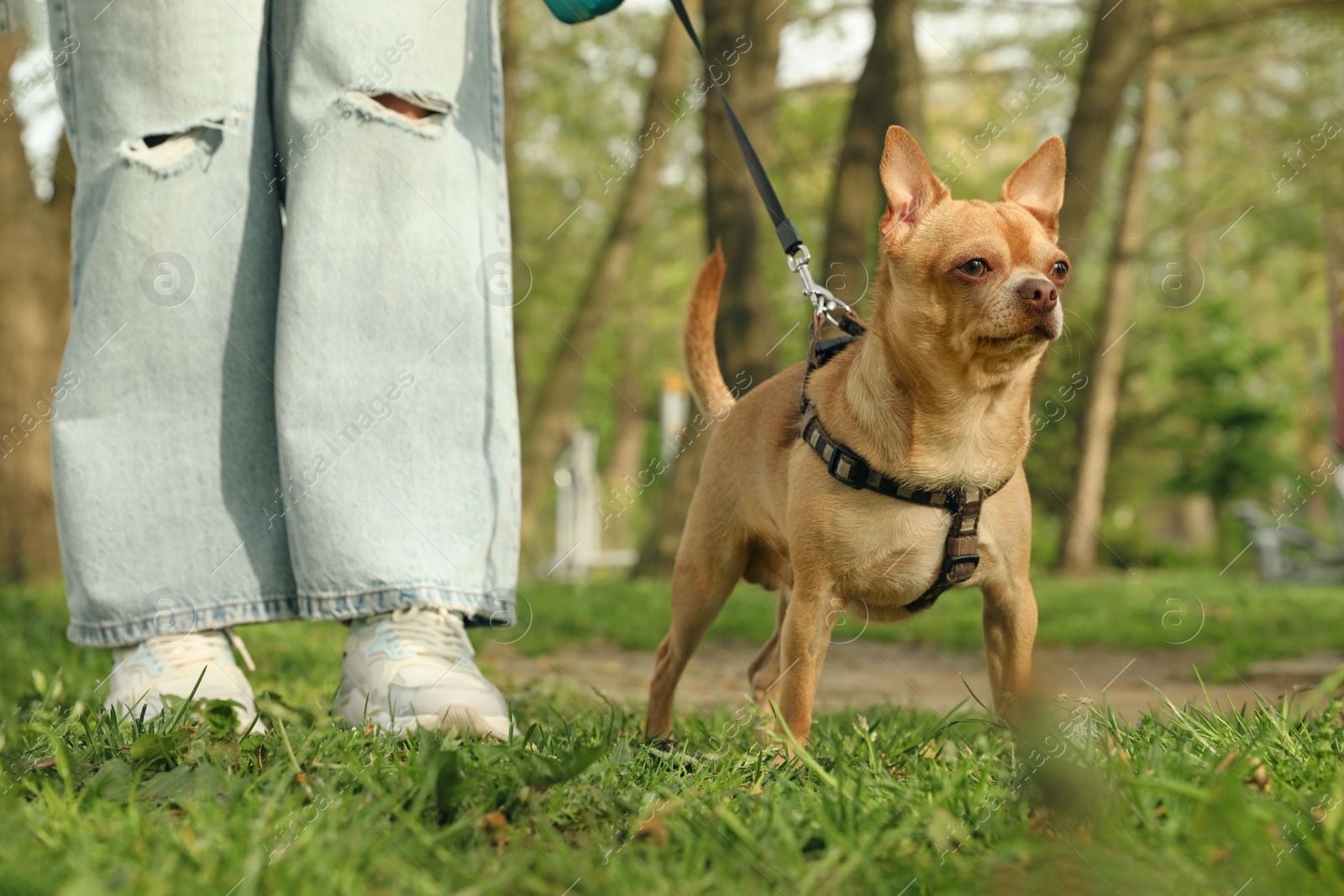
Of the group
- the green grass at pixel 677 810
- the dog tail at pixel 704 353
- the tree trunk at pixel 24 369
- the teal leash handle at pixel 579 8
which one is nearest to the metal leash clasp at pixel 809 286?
the dog tail at pixel 704 353

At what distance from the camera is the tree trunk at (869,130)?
31.4 ft

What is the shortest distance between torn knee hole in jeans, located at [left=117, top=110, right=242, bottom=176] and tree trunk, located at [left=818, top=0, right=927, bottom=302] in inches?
267

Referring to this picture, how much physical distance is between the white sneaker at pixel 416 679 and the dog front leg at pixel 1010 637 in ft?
3.84

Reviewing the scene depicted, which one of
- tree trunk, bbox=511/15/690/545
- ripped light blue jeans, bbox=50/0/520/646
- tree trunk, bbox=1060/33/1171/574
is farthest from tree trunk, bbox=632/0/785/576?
tree trunk, bbox=1060/33/1171/574

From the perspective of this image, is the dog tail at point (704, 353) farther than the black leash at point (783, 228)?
Yes

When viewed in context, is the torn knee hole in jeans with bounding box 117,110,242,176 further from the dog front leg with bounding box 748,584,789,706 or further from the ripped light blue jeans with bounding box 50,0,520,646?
the dog front leg with bounding box 748,584,789,706

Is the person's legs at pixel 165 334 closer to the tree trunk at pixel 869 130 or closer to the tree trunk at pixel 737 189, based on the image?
the tree trunk at pixel 737 189

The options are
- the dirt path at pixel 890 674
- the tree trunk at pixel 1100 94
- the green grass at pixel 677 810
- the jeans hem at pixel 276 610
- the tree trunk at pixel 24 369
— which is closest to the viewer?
the green grass at pixel 677 810

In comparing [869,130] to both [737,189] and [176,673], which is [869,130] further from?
[176,673]

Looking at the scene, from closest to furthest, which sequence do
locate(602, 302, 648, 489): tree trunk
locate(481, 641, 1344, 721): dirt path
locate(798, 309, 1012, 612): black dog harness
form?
locate(798, 309, 1012, 612): black dog harness
locate(481, 641, 1344, 721): dirt path
locate(602, 302, 648, 489): tree trunk

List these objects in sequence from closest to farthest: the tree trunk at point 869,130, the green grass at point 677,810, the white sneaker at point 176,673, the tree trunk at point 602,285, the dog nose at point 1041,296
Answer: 1. the green grass at point 677,810
2. the dog nose at point 1041,296
3. the white sneaker at point 176,673
4. the tree trunk at point 869,130
5. the tree trunk at point 602,285

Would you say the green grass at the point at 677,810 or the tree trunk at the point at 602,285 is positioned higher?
the green grass at the point at 677,810

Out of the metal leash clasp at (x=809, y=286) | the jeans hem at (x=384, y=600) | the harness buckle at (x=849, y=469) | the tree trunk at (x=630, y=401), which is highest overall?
the metal leash clasp at (x=809, y=286)

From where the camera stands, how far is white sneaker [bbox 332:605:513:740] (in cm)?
267
